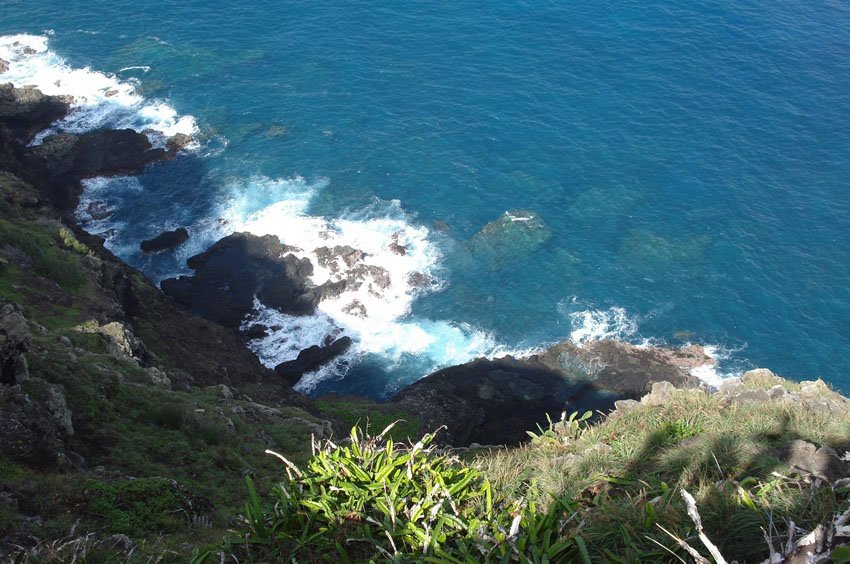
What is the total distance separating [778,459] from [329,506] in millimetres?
9581

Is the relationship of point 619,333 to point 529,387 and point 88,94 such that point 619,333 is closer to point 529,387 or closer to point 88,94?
point 529,387

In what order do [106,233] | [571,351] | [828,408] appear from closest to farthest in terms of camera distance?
1. [828,408]
2. [571,351]
3. [106,233]

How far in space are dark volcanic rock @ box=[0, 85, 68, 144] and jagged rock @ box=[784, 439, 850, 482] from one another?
74.2 metres

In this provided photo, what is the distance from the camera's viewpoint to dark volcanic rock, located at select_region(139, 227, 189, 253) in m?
60.8

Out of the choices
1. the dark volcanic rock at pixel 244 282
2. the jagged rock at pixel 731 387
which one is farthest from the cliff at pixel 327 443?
the jagged rock at pixel 731 387

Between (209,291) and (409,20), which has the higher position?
(409,20)

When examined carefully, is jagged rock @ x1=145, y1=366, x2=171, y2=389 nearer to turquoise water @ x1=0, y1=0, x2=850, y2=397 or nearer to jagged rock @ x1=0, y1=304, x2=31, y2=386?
jagged rock @ x1=0, y1=304, x2=31, y2=386

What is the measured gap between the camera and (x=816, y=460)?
14375 millimetres

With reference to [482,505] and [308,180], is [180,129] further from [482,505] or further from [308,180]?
[482,505]

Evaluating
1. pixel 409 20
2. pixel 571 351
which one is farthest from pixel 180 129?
pixel 571 351

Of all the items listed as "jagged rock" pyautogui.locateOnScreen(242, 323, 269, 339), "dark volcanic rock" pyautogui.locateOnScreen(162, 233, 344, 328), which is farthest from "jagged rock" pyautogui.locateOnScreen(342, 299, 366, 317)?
"jagged rock" pyautogui.locateOnScreen(242, 323, 269, 339)

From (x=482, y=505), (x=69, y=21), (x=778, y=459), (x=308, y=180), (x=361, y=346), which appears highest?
(x=482, y=505)

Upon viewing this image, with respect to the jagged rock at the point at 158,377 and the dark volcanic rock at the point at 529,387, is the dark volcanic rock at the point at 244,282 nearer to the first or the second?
the dark volcanic rock at the point at 529,387

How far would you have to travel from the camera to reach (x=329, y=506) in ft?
36.0
